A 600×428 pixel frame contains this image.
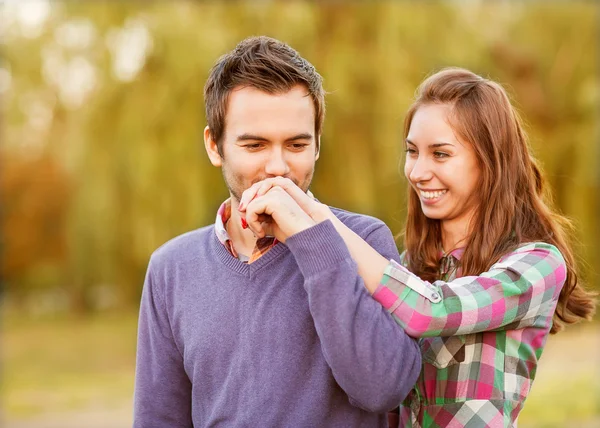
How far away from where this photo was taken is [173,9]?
9891 millimetres

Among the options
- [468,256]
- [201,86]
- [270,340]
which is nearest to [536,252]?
[468,256]

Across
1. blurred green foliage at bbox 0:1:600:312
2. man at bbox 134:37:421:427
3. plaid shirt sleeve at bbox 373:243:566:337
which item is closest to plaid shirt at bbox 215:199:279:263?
man at bbox 134:37:421:427

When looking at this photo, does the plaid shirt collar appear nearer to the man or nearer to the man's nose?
the man

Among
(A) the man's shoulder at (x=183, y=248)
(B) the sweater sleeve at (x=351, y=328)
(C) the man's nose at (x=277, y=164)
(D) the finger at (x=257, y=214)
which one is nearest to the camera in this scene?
(B) the sweater sleeve at (x=351, y=328)

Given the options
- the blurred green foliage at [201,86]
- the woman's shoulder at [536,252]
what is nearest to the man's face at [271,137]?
the woman's shoulder at [536,252]

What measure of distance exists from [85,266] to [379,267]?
45.4 feet

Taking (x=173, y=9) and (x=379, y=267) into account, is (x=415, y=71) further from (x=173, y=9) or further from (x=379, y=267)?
(x=379, y=267)

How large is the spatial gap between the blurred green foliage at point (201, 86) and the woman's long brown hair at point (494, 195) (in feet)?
22.2

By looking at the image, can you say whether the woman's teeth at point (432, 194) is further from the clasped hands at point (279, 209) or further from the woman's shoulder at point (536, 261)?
the clasped hands at point (279, 209)

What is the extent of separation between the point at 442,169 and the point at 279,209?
0.65m

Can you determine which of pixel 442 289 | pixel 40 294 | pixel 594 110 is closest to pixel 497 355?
pixel 442 289

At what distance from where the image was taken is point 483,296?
6.61 feet

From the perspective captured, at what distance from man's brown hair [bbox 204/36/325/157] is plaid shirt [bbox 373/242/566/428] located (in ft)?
1.78

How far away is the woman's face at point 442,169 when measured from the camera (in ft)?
7.62
